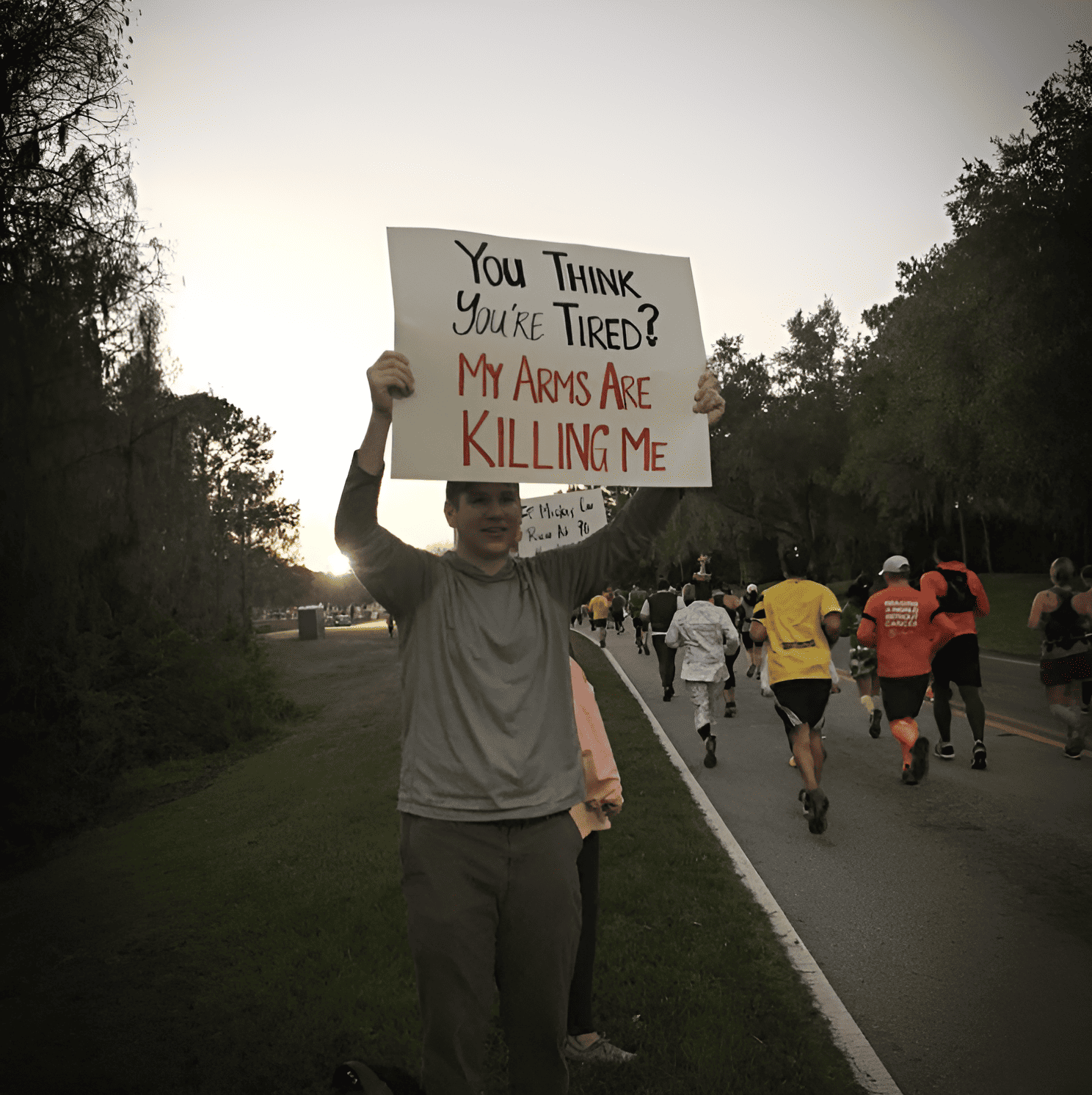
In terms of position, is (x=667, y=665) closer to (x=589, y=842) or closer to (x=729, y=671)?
(x=729, y=671)

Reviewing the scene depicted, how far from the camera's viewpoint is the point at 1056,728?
37.0 feet

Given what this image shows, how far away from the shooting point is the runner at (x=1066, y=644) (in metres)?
9.58

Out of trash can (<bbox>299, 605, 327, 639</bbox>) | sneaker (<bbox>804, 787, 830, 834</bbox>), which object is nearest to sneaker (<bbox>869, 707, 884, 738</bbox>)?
sneaker (<bbox>804, 787, 830, 834</bbox>)

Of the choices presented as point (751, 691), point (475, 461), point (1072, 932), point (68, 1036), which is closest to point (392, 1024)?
point (68, 1036)

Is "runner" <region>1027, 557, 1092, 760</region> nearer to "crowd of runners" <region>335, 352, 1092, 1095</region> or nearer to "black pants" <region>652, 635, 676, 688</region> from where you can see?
"black pants" <region>652, 635, 676, 688</region>

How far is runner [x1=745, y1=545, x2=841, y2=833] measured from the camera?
7449mm

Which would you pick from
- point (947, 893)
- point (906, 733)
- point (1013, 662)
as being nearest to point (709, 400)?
point (947, 893)

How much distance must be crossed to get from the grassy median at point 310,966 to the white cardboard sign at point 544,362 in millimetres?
2376

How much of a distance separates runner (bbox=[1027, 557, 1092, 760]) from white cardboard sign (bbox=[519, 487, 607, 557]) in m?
4.54

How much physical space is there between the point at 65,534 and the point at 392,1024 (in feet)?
25.2

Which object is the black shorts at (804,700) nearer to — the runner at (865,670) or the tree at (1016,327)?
the runner at (865,670)

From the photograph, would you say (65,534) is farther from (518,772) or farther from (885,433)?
(885,433)

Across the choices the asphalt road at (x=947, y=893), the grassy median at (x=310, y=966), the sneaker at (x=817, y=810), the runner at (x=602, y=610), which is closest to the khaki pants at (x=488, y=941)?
the grassy median at (x=310, y=966)

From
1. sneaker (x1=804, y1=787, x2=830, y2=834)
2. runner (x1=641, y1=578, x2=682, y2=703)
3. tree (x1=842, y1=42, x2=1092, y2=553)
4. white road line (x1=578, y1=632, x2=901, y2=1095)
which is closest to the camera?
white road line (x1=578, y1=632, x2=901, y2=1095)
